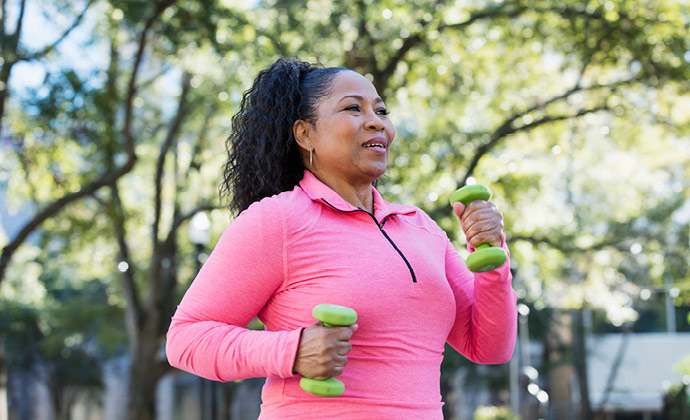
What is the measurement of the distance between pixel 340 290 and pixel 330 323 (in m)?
0.13

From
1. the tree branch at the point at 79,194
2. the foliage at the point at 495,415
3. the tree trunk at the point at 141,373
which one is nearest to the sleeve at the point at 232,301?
the tree branch at the point at 79,194

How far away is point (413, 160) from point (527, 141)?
7.24 ft

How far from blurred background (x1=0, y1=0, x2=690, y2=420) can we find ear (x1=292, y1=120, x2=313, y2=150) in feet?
19.1

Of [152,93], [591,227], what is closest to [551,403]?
[591,227]

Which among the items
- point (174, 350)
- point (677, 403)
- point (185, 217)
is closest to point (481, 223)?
point (174, 350)

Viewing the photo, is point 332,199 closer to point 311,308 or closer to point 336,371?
point 311,308

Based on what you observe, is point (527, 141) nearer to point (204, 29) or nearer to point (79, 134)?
point (204, 29)

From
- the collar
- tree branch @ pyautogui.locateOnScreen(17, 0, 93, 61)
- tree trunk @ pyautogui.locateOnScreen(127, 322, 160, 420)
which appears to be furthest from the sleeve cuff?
tree trunk @ pyautogui.locateOnScreen(127, 322, 160, 420)

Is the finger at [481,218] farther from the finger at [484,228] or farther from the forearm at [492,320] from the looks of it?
the forearm at [492,320]

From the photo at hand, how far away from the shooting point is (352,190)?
1.88 metres

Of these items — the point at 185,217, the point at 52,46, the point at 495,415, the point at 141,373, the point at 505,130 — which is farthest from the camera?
the point at 495,415

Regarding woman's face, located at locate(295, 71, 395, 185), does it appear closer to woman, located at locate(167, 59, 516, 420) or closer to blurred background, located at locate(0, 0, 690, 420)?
woman, located at locate(167, 59, 516, 420)

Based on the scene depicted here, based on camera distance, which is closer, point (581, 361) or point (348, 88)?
point (348, 88)

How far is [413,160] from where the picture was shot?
1060cm
